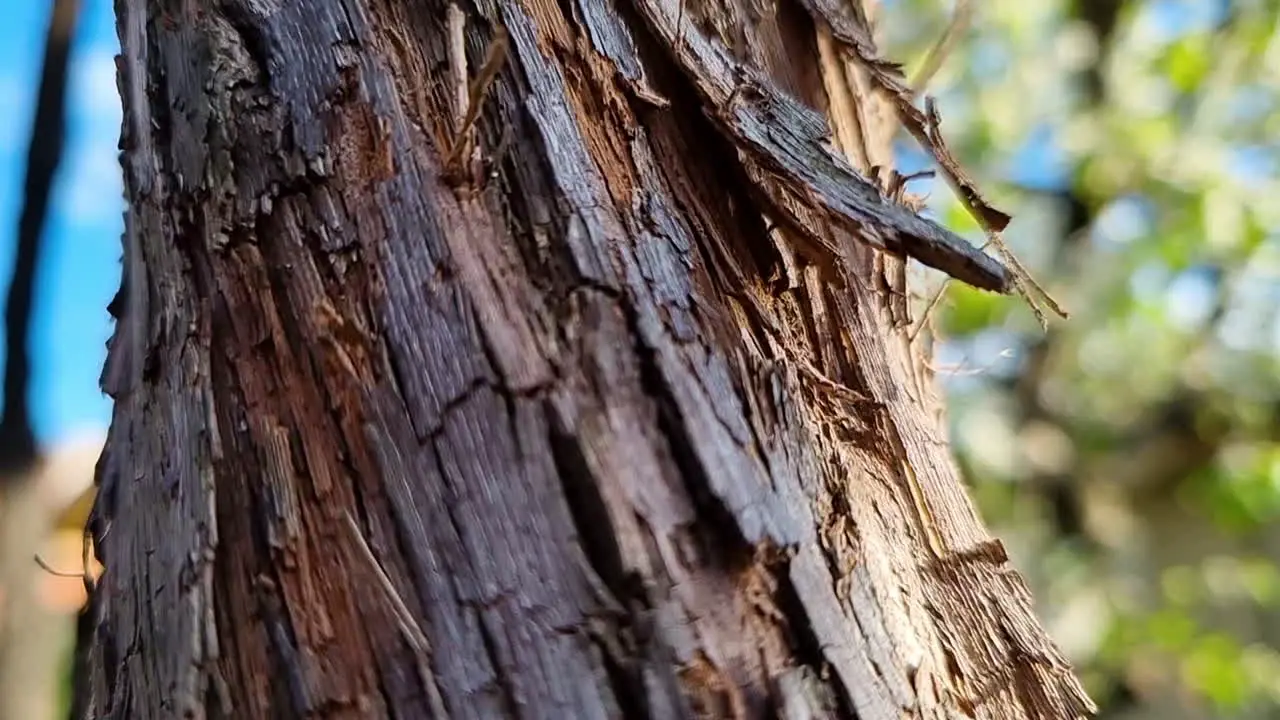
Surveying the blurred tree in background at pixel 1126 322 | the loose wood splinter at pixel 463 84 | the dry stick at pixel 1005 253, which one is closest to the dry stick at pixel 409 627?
the loose wood splinter at pixel 463 84

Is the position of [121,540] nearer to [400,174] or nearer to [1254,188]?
[400,174]

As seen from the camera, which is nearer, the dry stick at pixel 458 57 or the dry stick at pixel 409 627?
the dry stick at pixel 409 627

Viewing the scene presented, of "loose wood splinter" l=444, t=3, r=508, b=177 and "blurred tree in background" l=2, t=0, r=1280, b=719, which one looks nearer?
"loose wood splinter" l=444, t=3, r=508, b=177

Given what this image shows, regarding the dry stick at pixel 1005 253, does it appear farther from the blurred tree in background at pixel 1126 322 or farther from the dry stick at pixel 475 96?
the blurred tree in background at pixel 1126 322

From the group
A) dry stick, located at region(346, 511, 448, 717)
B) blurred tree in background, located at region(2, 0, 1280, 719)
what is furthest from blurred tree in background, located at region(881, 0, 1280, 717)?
dry stick, located at region(346, 511, 448, 717)

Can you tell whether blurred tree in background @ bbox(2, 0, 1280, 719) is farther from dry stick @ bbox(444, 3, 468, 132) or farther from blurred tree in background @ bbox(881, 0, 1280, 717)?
dry stick @ bbox(444, 3, 468, 132)

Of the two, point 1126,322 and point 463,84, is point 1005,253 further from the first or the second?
point 1126,322

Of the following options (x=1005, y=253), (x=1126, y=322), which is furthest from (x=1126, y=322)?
(x=1005, y=253)
